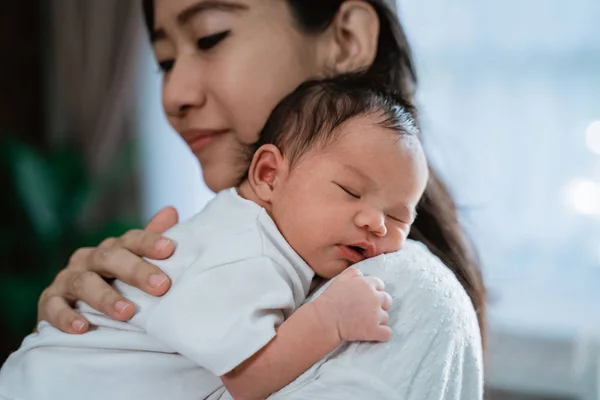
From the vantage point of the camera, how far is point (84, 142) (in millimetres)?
3809

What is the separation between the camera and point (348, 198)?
3.35 ft

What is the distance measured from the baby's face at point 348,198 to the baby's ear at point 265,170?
4 cm

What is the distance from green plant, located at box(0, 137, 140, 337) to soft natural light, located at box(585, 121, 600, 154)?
2.25 metres

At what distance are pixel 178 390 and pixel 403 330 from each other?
→ 0.36 meters

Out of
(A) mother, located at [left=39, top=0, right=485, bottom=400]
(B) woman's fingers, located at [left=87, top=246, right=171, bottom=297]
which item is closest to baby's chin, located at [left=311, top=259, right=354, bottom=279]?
(A) mother, located at [left=39, top=0, right=485, bottom=400]

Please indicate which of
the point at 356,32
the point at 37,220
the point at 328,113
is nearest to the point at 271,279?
the point at 328,113

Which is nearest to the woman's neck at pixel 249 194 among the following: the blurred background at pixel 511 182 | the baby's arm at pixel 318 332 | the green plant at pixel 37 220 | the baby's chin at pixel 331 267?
the baby's chin at pixel 331 267

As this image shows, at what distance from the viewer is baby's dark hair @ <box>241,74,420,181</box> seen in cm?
107

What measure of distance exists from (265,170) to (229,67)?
0.35 metres

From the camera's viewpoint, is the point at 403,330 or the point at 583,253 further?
the point at 583,253

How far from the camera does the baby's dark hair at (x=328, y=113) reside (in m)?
1.07

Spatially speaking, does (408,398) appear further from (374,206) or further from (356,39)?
(356,39)

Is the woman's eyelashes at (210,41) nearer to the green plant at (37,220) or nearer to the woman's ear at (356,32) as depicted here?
the woman's ear at (356,32)

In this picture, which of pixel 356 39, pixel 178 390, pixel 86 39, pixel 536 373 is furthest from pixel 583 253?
pixel 86 39
